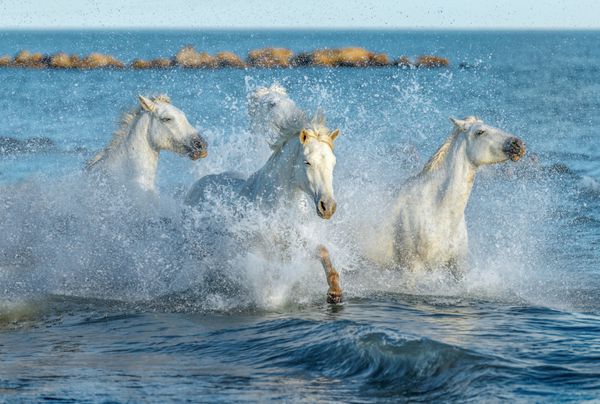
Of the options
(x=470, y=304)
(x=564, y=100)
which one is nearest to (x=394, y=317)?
(x=470, y=304)

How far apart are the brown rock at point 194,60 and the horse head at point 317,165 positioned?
196ft

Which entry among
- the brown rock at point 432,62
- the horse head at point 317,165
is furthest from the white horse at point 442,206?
the brown rock at point 432,62

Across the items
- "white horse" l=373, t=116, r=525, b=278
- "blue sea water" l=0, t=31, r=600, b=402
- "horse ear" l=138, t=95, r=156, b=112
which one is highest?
"horse ear" l=138, t=95, r=156, b=112

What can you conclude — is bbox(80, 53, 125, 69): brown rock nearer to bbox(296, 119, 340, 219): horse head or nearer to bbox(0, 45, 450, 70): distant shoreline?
bbox(0, 45, 450, 70): distant shoreline

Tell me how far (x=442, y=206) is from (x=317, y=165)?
2.20m

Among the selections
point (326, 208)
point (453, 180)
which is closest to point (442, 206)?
point (453, 180)

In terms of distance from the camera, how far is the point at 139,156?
11.5 m

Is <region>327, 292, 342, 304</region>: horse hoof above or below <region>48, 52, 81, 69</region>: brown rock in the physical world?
below

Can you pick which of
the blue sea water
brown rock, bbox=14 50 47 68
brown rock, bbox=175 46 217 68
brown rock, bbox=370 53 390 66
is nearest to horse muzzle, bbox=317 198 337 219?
the blue sea water

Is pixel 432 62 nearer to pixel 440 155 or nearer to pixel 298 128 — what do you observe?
pixel 440 155

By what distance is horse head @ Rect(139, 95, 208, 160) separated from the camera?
1120cm

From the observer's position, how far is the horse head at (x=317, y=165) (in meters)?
7.95

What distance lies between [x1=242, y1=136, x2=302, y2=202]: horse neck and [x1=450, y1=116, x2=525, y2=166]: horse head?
2.09 meters

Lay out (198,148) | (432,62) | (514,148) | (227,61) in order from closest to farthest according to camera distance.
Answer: (514,148) → (198,148) → (227,61) → (432,62)
